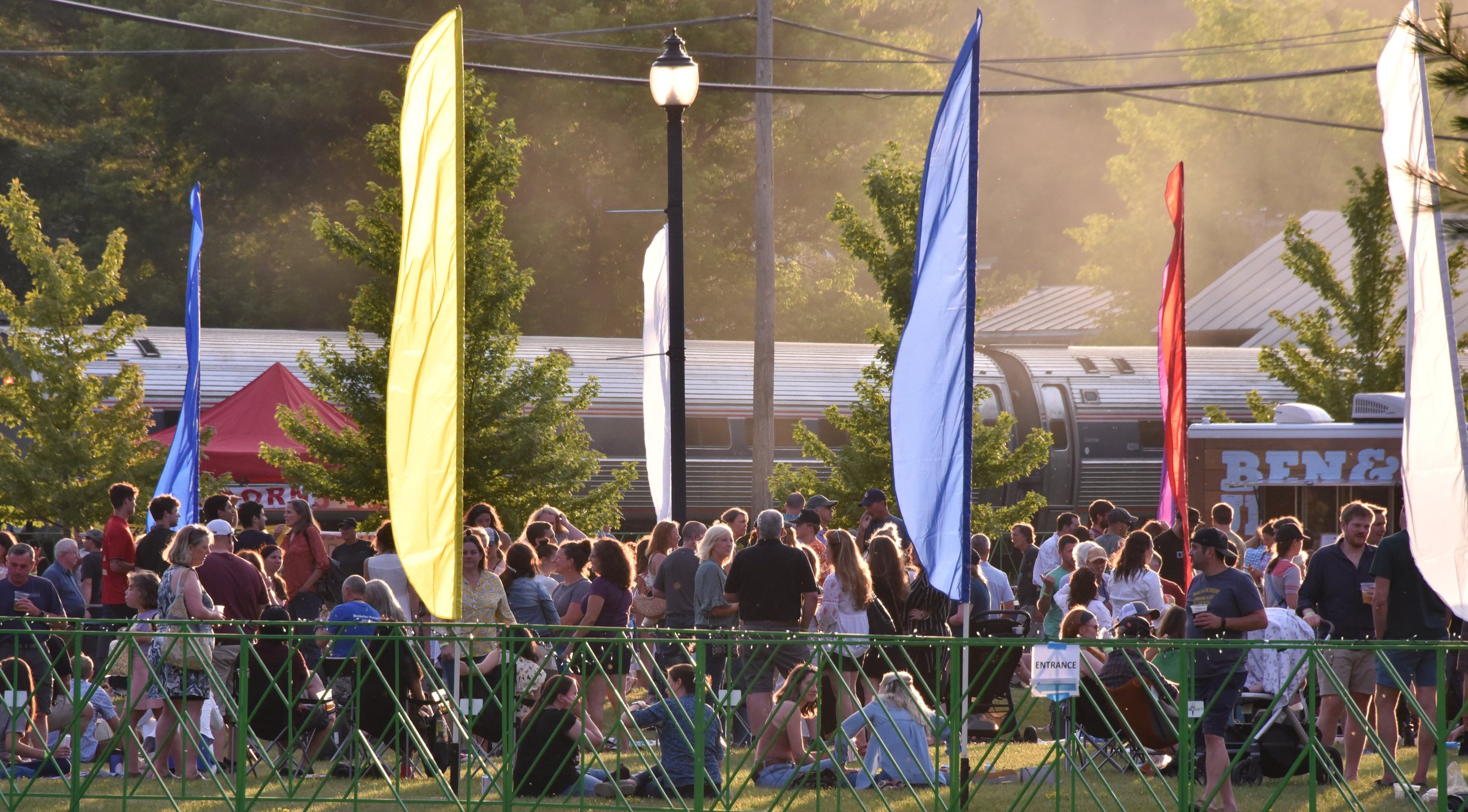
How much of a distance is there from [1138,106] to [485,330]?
136ft

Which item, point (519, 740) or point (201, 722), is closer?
point (519, 740)

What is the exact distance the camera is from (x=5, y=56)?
3612cm

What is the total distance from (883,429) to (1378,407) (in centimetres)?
674

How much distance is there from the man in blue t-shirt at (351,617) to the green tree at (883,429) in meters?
10.1

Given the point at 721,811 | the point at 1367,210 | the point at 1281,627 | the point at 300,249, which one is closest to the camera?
the point at 721,811

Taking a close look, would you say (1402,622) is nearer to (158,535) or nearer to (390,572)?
(390,572)

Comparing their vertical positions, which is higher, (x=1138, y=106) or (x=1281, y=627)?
(x=1138, y=106)

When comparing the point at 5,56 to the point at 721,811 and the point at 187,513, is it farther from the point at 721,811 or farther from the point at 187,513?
the point at 721,811

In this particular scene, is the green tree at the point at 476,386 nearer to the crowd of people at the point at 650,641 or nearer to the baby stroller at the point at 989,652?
the crowd of people at the point at 650,641

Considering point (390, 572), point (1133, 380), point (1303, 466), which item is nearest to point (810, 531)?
point (390, 572)

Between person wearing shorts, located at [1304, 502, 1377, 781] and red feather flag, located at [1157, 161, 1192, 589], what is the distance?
1113mm

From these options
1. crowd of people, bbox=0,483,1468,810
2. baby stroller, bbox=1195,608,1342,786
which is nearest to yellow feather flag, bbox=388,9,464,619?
crowd of people, bbox=0,483,1468,810

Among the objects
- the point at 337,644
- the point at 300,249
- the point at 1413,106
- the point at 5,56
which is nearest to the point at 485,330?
the point at 337,644

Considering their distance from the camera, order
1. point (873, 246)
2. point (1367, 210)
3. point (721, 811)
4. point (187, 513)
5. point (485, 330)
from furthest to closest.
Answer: point (1367, 210), point (873, 246), point (485, 330), point (187, 513), point (721, 811)
